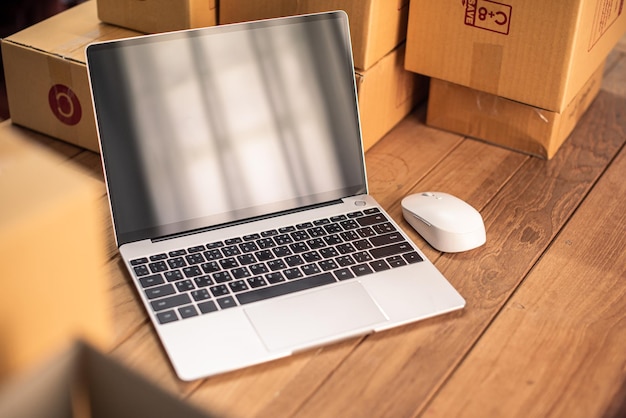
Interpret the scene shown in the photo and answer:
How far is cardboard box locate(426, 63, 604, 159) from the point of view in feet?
4.16

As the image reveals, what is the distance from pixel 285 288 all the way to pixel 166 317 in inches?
5.6

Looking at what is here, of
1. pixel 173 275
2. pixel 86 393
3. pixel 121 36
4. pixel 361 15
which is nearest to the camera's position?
pixel 86 393

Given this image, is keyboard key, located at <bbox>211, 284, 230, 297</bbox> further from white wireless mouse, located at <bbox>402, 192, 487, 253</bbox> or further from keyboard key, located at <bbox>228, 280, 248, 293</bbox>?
white wireless mouse, located at <bbox>402, 192, 487, 253</bbox>

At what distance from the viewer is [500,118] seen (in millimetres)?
1300

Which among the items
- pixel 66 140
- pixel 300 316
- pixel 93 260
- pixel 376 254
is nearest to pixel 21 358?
pixel 93 260

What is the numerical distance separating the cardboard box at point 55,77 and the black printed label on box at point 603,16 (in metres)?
0.71

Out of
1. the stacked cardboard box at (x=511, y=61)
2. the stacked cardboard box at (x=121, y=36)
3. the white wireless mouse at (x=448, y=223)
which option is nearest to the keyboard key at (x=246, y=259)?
the white wireless mouse at (x=448, y=223)

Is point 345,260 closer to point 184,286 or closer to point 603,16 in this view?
point 184,286

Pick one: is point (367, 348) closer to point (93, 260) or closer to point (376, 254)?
point (376, 254)

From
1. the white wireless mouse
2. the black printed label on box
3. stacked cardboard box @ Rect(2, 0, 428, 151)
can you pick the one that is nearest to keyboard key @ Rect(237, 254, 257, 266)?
the white wireless mouse

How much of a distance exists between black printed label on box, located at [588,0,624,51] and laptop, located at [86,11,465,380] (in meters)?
0.40

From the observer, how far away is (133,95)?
3.26 feet

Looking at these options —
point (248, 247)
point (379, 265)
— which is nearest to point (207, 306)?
point (248, 247)

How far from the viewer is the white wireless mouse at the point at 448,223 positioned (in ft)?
3.44
